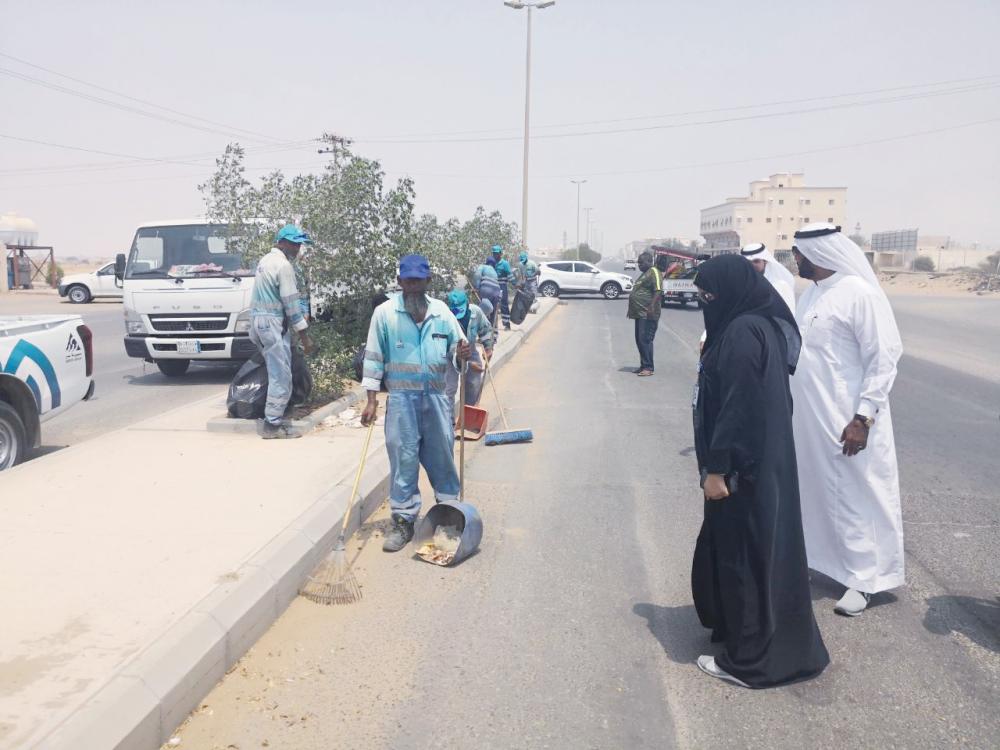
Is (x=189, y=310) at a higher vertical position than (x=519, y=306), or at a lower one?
higher

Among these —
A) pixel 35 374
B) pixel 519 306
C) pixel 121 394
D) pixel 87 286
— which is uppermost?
pixel 35 374

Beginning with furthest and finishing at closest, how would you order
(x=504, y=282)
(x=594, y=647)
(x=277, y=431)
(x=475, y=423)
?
(x=504, y=282), (x=475, y=423), (x=277, y=431), (x=594, y=647)

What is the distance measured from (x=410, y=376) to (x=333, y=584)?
1.36m

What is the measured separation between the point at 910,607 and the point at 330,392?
6482 mm

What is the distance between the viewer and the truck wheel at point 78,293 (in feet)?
105

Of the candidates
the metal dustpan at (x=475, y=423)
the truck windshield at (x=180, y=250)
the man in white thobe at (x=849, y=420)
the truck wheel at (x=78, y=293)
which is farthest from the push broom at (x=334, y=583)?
the truck wheel at (x=78, y=293)

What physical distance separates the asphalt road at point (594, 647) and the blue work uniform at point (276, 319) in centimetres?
199

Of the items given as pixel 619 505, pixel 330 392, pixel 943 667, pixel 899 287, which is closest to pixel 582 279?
pixel 899 287

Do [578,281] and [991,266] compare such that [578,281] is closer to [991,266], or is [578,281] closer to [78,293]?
[78,293]

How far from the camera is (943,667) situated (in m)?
3.91

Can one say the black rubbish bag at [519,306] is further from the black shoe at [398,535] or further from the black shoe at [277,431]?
the black shoe at [398,535]

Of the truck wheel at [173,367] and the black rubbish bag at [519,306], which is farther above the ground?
the black rubbish bag at [519,306]

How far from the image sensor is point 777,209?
278 feet

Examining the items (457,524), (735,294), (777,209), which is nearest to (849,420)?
(735,294)
